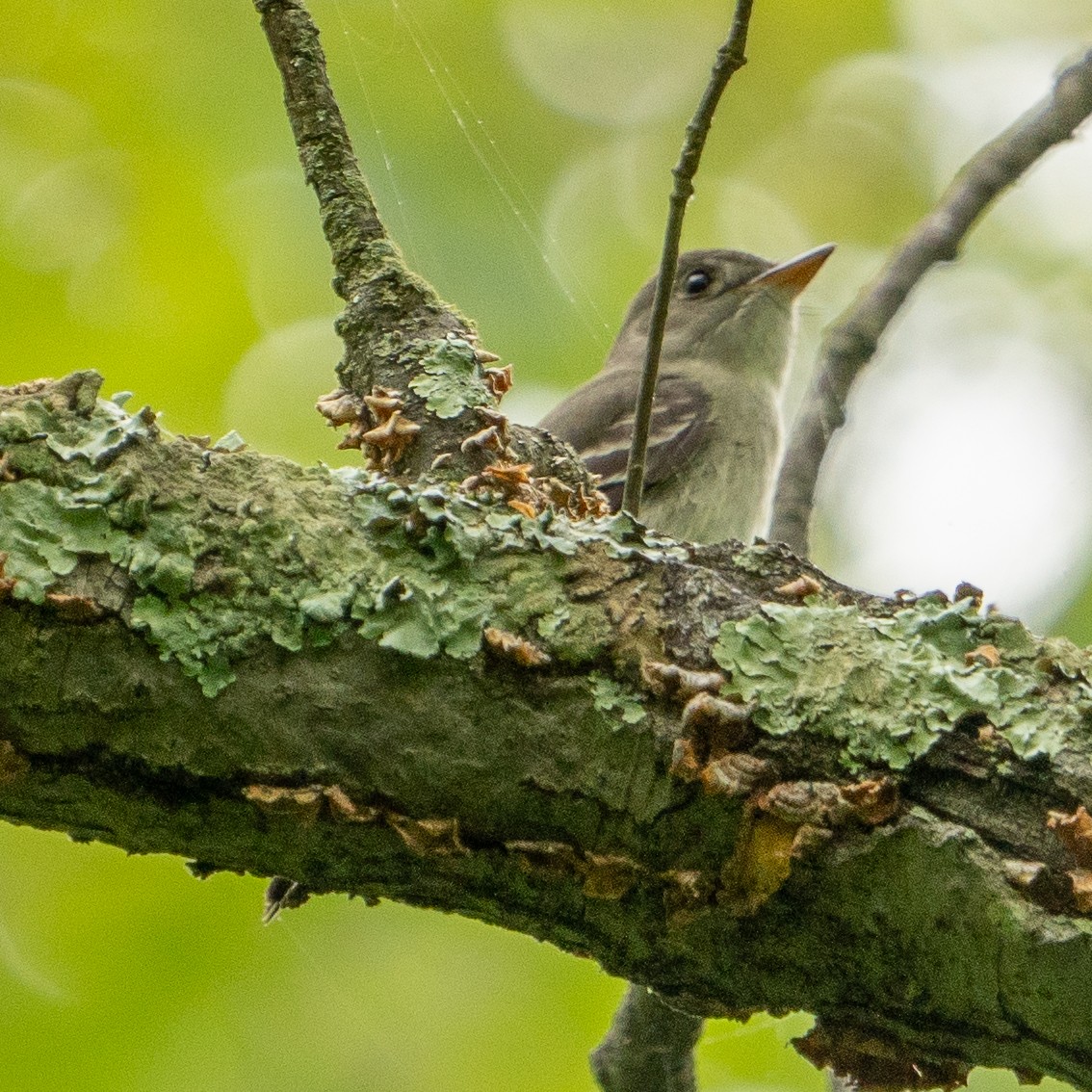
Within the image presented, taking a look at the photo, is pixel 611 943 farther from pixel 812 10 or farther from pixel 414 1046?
pixel 812 10

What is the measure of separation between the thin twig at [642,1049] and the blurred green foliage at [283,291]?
0.95 meters

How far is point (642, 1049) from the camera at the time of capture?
10.4 ft

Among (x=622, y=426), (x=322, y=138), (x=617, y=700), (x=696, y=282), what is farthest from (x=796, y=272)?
(x=617, y=700)

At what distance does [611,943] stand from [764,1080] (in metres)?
2.65

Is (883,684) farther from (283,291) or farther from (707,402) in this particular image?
(707,402)

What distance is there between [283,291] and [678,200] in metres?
2.30

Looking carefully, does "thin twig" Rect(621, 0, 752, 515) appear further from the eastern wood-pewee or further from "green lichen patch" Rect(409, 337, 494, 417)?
the eastern wood-pewee

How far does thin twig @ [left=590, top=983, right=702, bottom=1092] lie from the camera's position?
3137 mm

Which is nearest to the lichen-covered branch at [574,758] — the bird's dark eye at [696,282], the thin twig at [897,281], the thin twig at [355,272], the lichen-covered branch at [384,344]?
the lichen-covered branch at [384,344]

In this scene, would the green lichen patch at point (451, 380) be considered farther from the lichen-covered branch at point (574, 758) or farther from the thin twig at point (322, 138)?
the lichen-covered branch at point (574, 758)

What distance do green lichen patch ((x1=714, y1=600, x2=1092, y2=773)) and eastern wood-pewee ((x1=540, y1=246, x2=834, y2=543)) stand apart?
3128mm

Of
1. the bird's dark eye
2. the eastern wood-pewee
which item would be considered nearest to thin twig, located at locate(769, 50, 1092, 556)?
the eastern wood-pewee

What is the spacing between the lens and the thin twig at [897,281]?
4469 mm

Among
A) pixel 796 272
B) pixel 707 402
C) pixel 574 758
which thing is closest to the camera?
pixel 574 758
